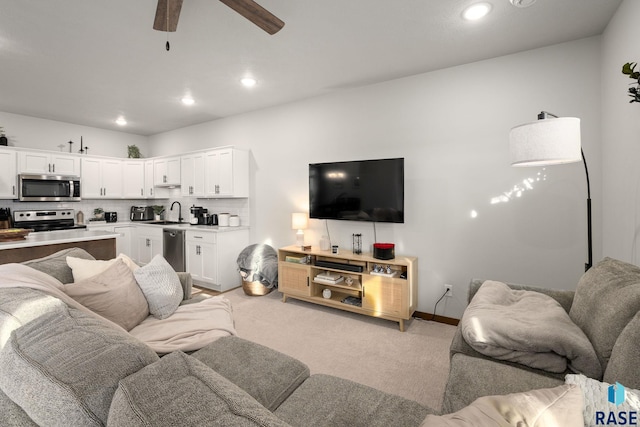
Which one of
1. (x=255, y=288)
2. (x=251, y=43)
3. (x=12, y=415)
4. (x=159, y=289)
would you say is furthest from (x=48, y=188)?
(x=12, y=415)

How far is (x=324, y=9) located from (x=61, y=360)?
8.10 feet

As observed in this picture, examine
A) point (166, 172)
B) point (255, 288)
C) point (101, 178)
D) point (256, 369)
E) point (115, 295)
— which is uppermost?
point (166, 172)

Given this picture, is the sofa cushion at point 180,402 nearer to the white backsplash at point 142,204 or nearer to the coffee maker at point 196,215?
the white backsplash at point 142,204

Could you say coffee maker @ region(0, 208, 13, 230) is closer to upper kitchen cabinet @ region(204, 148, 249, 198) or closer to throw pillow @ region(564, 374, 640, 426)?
upper kitchen cabinet @ region(204, 148, 249, 198)

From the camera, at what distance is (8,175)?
4.45 meters

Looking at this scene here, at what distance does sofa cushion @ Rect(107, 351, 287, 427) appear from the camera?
0.61 meters

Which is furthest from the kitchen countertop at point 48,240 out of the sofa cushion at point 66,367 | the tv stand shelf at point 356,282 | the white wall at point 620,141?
the white wall at point 620,141

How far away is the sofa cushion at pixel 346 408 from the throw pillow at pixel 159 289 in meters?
1.20

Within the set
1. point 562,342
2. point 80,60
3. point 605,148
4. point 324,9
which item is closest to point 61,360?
point 562,342

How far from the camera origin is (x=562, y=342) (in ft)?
4.66

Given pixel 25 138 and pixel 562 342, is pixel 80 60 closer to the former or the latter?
pixel 25 138

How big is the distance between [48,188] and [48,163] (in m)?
0.41

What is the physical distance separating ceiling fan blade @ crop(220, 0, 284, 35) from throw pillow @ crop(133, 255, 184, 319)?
1788 millimetres

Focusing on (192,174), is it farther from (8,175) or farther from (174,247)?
(8,175)
